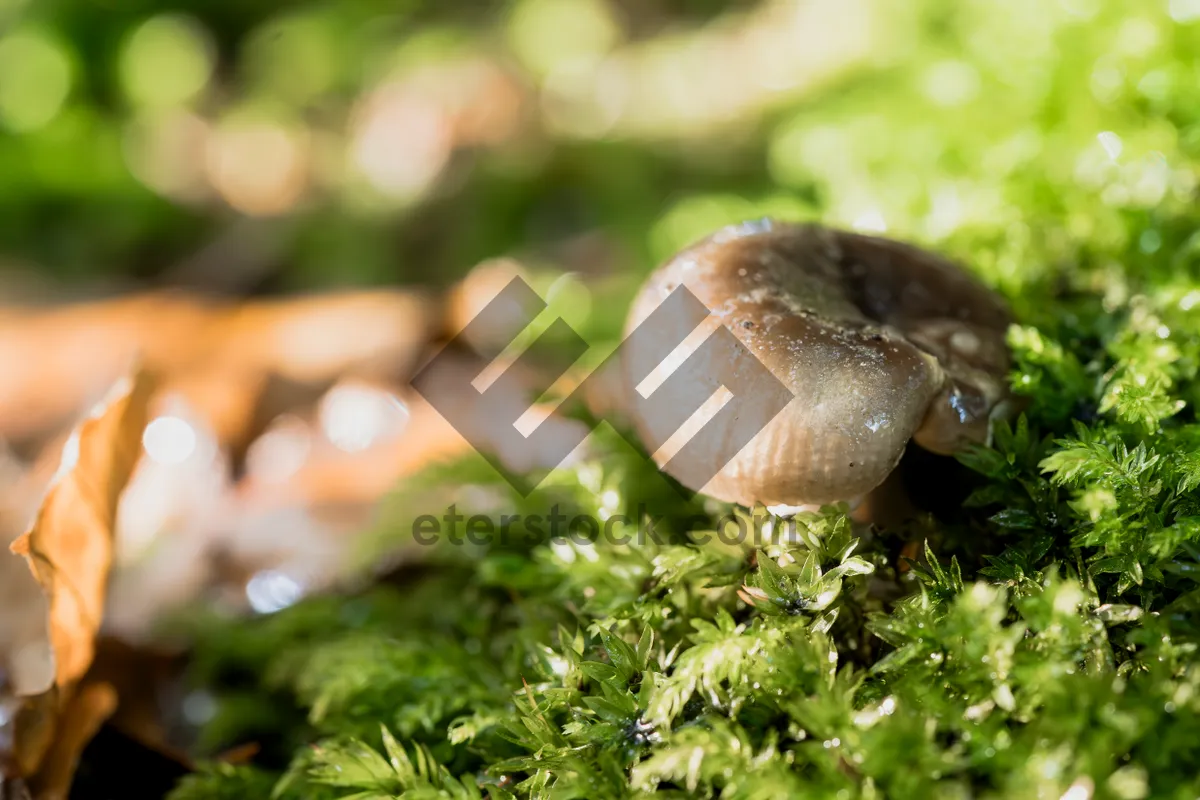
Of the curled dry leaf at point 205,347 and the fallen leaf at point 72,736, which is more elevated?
the curled dry leaf at point 205,347

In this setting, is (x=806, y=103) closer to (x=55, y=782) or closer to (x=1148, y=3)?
(x=1148, y=3)

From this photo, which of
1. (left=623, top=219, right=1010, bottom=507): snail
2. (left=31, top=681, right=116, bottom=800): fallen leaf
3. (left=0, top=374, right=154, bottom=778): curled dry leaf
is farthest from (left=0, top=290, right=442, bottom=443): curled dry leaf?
(left=623, top=219, right=1010, bottom=507): snail

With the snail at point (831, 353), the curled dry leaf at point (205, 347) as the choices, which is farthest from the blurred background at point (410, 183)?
the snail at point (831, 353)

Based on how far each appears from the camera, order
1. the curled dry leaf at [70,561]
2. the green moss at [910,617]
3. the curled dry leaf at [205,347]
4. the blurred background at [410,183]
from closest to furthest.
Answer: the green moss at [910,617], the curled dry leaf at [70,561], the blurred background at [410,183], the curled dry leaf at [205,347]

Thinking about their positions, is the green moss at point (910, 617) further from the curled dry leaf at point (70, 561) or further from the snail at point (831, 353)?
the curled dry leaf at point (70, 561)

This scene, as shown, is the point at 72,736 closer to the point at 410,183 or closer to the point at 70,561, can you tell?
the point at 70,561

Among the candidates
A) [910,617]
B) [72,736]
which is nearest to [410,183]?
[72,736]

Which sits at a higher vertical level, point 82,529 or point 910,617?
point 82,529
